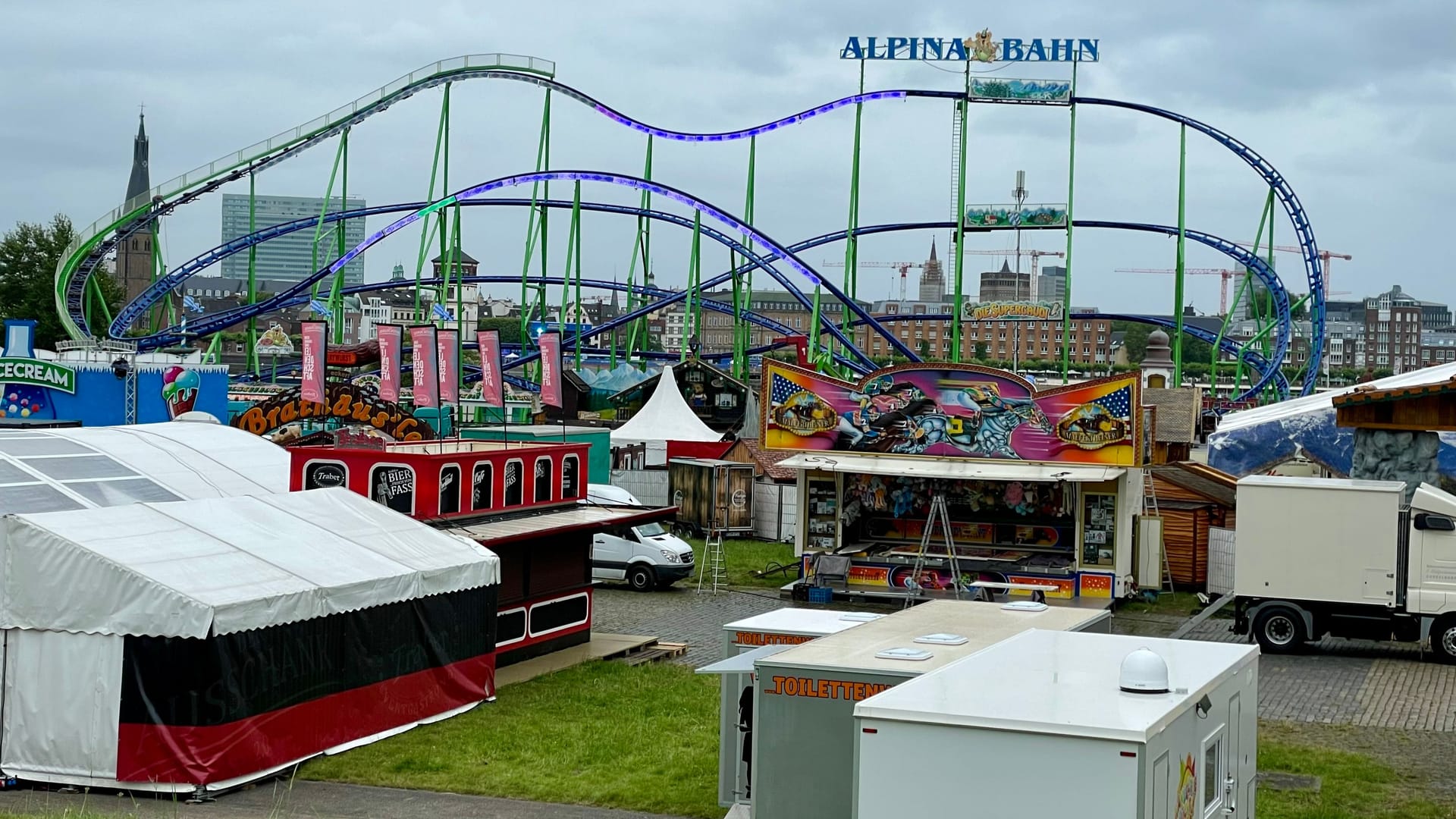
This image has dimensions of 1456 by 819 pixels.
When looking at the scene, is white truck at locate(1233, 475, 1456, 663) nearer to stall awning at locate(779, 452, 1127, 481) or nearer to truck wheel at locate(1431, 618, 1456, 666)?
truck wheel at locate(1431, 618, 1456, 666)

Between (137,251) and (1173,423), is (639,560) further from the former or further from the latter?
(137,251)

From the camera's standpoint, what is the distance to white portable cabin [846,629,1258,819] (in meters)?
6.97

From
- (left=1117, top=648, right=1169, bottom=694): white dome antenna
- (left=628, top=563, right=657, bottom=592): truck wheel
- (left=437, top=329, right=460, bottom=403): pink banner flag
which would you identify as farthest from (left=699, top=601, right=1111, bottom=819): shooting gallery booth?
(left=437, top=329, right=460, bottom=403): pink banner flag

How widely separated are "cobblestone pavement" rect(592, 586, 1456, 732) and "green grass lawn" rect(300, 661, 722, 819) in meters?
2.90

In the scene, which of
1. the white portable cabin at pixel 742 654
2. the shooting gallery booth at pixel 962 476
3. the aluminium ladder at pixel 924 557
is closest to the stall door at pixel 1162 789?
the white portable cabin at pixel 742 654

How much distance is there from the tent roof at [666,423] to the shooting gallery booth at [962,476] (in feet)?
43.8

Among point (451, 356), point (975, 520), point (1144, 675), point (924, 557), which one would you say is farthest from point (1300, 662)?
point (451, 356)

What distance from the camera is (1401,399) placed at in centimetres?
1947

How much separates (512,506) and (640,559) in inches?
304

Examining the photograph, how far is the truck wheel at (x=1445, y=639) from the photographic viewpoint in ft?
64.5

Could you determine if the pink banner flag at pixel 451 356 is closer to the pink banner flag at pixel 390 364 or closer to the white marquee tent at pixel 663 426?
the pink banner flag at pixel 390 364

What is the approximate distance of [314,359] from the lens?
110 ft

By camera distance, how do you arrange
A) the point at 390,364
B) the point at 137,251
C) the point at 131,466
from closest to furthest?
the point at 131,466 → the point at 390,364 → the point at 137,251

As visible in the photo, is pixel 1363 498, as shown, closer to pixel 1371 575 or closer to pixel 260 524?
pixel 1371 575
